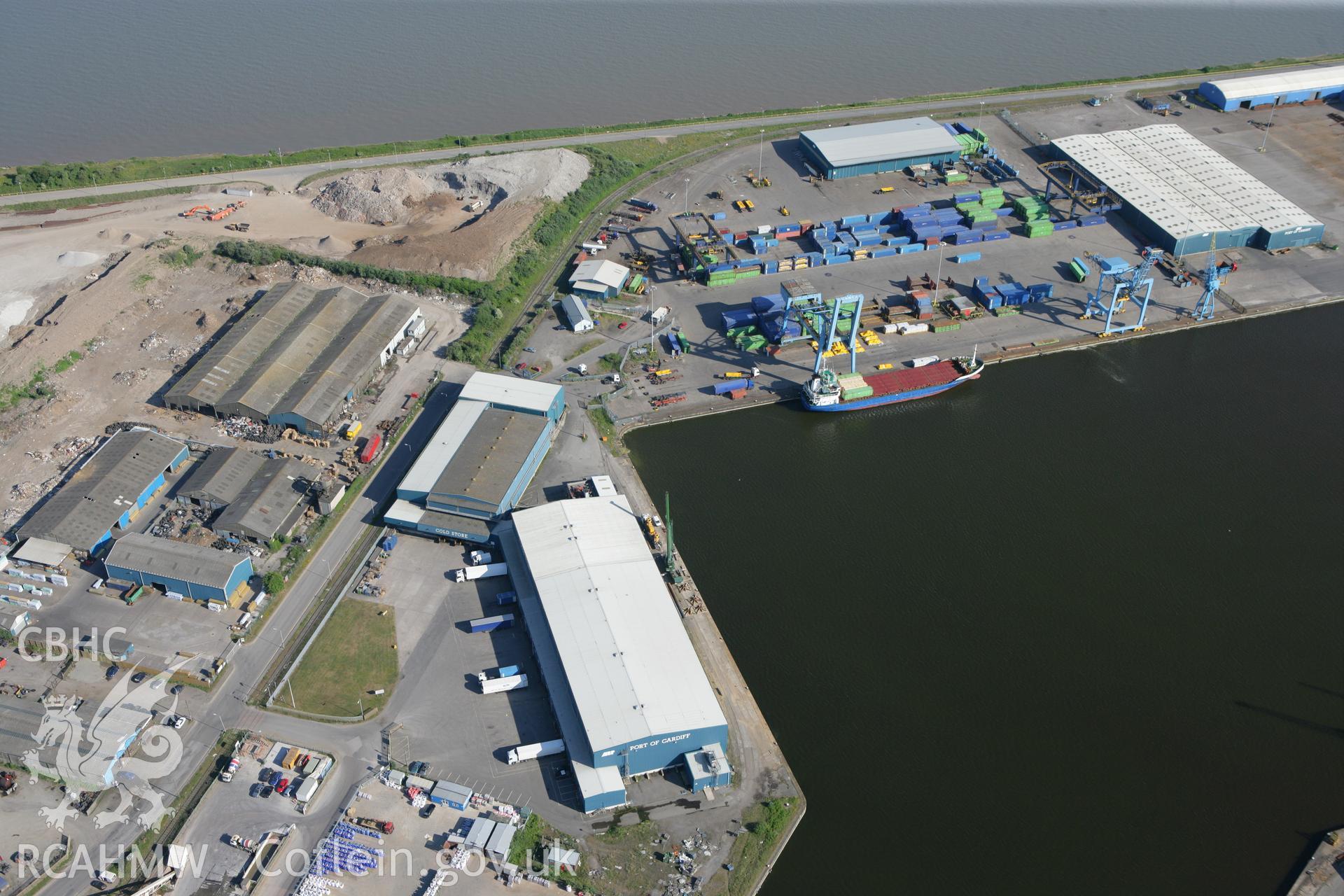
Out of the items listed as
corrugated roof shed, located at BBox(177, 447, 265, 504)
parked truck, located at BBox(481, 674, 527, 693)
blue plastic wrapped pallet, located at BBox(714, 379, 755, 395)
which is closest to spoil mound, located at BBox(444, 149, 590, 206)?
blue plastic wrapped pallet, located at BBox(714, 379, 755, 395)

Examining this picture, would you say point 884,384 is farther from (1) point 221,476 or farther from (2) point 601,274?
(1) point 221,476

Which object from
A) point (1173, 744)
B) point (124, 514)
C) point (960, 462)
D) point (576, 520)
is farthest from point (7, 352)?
point (1173, 744)

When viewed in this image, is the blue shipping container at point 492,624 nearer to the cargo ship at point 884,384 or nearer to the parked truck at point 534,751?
the parked truck at point 534,751

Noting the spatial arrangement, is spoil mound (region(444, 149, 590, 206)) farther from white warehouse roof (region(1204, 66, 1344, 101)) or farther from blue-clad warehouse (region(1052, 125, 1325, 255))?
white warehouse roof (region(1204, 66, 1344, 101))

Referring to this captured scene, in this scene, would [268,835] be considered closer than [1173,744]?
Yes

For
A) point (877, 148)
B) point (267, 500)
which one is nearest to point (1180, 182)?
point (877, 148)

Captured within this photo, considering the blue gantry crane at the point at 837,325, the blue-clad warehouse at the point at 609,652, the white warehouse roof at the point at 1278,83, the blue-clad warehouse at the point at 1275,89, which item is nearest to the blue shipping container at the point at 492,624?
the blue-clad warehouse at the point at 609,652

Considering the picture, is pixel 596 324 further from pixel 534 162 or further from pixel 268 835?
pixel 268 835
